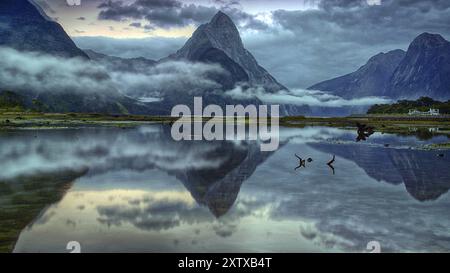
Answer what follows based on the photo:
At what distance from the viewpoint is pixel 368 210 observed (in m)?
30.7

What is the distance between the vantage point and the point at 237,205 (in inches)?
1271

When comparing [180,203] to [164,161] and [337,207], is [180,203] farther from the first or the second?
[164,161]

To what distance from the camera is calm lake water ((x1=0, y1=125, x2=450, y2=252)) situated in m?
23.3

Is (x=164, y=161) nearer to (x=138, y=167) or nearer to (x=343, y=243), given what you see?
(x=138, y=167)

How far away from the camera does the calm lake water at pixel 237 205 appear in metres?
23.3

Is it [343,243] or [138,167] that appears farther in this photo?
[138,167]
